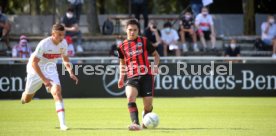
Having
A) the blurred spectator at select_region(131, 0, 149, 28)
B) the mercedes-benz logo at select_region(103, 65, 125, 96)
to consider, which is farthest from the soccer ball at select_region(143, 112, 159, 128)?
the blurred spectator at select_region(131, 0, 149, 28)

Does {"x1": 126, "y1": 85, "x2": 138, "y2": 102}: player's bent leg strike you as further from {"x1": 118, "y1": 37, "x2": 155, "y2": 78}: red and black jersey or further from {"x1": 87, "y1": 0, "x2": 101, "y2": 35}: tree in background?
{"x1": 87, "y1": 0, "x2": 101, "y2": 35}: tree in background

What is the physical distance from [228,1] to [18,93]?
1676 centimetres

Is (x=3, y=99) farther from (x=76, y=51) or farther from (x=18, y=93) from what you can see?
(x=76, y=51)

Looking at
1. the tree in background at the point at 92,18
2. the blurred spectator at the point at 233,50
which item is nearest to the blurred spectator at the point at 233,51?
the blurred spectator at the point at 233,50

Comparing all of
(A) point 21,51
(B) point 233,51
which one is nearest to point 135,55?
(A) point 21,51

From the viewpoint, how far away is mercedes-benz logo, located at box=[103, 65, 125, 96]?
76.3 ft

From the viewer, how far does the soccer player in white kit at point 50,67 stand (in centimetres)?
1341

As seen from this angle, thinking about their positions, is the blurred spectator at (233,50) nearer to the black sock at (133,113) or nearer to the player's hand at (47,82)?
the player's hand at (47,82)

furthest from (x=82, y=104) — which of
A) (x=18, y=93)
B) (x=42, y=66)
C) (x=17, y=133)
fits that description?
(x=17, y=133)

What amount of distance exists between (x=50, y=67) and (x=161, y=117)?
3.36 metres

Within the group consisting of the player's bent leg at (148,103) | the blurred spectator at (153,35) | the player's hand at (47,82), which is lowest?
the player's bent leg at (148,103)

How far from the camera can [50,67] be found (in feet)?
46.2

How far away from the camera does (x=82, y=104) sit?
2053cm

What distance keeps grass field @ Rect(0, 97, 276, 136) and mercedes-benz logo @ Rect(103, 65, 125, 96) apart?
2.21 ft
